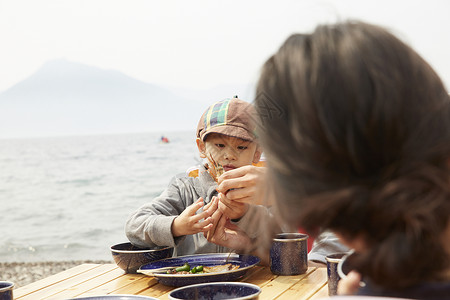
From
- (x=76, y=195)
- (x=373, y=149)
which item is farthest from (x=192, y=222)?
(x=76, y=195)

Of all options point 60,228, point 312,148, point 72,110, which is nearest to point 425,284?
point 312,148

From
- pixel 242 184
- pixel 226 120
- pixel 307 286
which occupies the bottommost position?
pixel 307 286

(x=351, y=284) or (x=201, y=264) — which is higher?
(x=351, y=284)

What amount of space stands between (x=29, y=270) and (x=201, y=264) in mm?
7458

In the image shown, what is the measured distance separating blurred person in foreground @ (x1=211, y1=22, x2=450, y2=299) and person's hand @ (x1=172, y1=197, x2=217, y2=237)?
126 cm

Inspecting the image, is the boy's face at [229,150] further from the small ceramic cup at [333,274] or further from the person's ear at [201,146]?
the small ceramic cup at [333,274]

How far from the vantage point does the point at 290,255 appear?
1.84 meters

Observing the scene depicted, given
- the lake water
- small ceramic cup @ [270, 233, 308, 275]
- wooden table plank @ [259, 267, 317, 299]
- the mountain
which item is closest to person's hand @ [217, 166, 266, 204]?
small ceramic cup @ [270, 233, 308, 275]

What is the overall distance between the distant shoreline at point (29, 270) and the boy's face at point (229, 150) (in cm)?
588

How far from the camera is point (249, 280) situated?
1.82m

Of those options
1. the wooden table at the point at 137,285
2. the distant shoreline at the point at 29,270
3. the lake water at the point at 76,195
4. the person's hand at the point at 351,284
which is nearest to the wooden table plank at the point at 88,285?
the wooden table at the point at 137,285

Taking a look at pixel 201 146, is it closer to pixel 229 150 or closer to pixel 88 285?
pixel 229 150

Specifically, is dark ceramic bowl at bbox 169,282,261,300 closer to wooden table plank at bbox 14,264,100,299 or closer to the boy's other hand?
the boy's other hand

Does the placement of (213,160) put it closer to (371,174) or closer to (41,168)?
(371,174)
